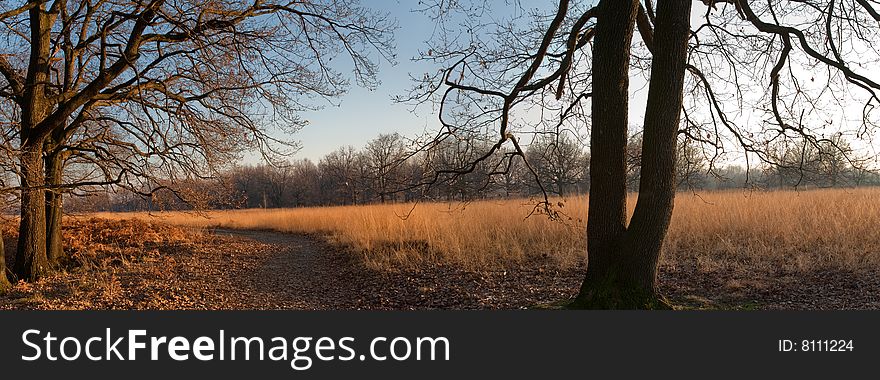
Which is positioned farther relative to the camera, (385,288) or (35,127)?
(35,127)

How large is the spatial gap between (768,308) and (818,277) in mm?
2338

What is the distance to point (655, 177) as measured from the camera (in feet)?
15.5

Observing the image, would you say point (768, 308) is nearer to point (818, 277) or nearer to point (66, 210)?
point (818, 277)

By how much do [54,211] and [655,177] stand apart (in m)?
11.3

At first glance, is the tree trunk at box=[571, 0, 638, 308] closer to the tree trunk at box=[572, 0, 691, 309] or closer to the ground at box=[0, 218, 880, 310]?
the tree trunk at box=[572, 0, 691, 309]

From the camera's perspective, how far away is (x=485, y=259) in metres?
9.09

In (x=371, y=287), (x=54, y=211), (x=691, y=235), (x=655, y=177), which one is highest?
(x=655, y=177)

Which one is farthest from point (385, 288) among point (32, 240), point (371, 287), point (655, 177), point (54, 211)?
point (54, 211)

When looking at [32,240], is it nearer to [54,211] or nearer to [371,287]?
[54,211]

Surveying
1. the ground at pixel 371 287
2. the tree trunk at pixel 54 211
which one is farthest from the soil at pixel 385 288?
the tree trunk at pixel 54 211

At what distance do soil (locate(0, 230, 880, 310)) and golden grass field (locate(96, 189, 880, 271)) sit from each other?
2.10 ft

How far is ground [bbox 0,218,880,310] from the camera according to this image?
6.05 m

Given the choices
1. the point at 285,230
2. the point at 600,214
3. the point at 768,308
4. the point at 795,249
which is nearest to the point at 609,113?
the point at 600,214

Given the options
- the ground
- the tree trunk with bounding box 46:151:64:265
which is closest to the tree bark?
the tree trunk with bounding box 46:151:64:265
